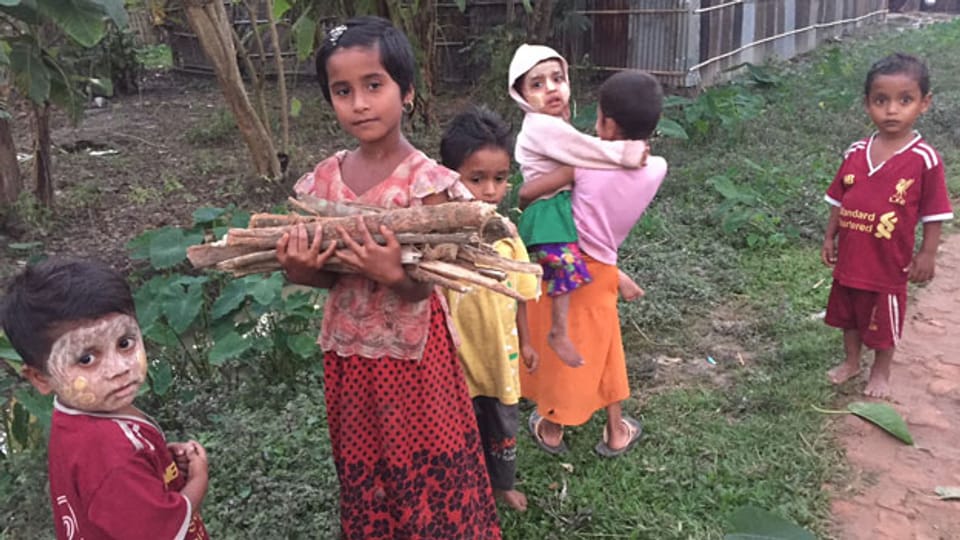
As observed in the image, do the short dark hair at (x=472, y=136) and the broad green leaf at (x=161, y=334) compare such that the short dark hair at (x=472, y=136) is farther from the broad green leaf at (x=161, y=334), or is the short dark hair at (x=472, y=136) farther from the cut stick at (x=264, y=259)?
the broad green leaf at (x=161, y=334)

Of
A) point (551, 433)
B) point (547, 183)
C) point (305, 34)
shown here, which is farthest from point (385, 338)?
point (305, 34)

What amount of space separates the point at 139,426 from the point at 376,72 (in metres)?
0.93

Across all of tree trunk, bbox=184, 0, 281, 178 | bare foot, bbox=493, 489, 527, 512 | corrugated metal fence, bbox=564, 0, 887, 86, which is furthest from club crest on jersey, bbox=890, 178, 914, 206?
corrugated metal fence, bbox=564, 0, 887, 86

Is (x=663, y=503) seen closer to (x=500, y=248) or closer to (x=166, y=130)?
(x=500, y=248)

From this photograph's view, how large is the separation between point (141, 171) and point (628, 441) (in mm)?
6107

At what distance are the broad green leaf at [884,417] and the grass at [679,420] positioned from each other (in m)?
0.15

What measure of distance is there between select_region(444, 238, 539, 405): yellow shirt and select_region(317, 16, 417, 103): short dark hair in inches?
26.8

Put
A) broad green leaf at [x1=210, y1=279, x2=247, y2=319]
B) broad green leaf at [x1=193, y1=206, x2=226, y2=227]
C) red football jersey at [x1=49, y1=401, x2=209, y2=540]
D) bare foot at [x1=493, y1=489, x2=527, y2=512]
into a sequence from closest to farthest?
red football jersey at [x1=49, y1=401, x2=209, y2=540] → bare foot at [x1=493, y1=489, x2=527, y2=512] → broad green leaf at [x1=210, y1=279, x2=247, y2=319] → broad green leaf at [x1=193, y1=206, x2=226, y2=227]

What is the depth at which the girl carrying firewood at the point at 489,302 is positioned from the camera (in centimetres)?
240

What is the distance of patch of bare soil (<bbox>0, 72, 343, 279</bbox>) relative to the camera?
588cm

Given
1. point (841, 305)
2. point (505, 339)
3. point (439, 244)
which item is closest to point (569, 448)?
point (505, 339)

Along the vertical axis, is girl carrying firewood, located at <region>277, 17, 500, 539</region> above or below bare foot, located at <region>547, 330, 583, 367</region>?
above

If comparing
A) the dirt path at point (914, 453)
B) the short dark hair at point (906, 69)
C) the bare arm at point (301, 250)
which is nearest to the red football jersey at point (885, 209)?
the short dark hair at point (906, 69)

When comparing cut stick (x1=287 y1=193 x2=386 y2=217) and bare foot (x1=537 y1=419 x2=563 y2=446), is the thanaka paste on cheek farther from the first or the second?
bare foot (x1=537 y1=419 x2=563 y2=446)
